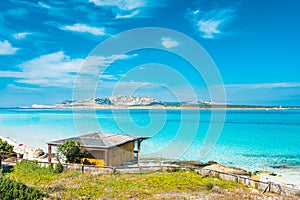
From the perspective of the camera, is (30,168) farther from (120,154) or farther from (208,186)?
(208,186)

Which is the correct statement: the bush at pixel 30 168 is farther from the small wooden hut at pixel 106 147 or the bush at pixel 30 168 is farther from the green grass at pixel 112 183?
the small wooden hut at pixel 106 147

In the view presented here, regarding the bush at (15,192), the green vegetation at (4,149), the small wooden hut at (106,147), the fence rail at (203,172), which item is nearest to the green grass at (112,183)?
the fence rail at (203,172)

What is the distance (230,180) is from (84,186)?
24.4ft

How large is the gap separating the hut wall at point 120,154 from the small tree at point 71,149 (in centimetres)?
188

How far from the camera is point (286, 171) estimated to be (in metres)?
21.8

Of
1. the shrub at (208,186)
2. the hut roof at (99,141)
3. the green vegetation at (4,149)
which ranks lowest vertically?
the shrub at (208,186)

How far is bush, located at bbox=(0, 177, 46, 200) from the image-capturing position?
907 centimetres

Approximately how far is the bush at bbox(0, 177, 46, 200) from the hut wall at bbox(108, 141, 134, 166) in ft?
22.6

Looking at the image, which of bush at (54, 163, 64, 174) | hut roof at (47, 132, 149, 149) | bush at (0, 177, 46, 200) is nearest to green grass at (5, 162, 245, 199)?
bush at (54, 163, 64, 174)

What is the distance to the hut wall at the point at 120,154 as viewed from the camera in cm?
1655

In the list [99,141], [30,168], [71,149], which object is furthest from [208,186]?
[30,168]

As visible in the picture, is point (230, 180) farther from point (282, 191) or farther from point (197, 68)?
point (197, 68)

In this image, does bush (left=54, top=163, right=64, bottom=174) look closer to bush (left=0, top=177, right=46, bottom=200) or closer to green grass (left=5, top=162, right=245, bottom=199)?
green grass (left=5, top=162, right=245, bottom=199)

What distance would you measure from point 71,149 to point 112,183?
464cm
